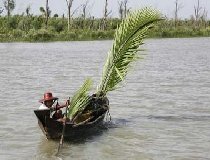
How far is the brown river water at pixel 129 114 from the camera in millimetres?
9977

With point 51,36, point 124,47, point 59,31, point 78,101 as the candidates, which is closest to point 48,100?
point 78,101

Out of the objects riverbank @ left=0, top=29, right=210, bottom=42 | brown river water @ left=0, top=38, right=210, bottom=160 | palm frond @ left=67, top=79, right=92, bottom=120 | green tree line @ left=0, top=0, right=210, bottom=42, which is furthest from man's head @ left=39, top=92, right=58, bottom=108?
riverbank @ left=0, top=29, right=210, bottom=42

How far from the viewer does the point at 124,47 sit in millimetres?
11453

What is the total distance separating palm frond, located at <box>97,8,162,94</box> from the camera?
1110 cm

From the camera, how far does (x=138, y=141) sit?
10.8m

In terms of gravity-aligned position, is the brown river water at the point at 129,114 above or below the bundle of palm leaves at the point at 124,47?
below

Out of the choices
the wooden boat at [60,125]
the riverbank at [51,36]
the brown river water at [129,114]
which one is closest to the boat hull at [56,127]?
the wooden boat at [60,125]

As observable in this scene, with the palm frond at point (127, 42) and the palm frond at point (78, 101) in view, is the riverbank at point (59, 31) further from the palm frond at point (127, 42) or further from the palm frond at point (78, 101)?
the palm frond at point (78, 101)

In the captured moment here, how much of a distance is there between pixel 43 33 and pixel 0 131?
129 ft

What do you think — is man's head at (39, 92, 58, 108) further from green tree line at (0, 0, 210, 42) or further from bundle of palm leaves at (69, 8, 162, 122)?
green tree line at (0, 0, 210, 42)

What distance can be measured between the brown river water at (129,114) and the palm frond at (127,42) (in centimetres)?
141

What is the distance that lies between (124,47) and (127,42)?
152 mm

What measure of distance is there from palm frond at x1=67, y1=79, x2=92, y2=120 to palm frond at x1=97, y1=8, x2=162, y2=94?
924mm

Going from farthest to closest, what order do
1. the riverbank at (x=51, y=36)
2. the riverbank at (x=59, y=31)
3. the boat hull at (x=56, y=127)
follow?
1. the riverbank at (x=59, y=31)
2. the riverbank at (x=51, y=36)
3. the boat hull at (x=56, y=127)
